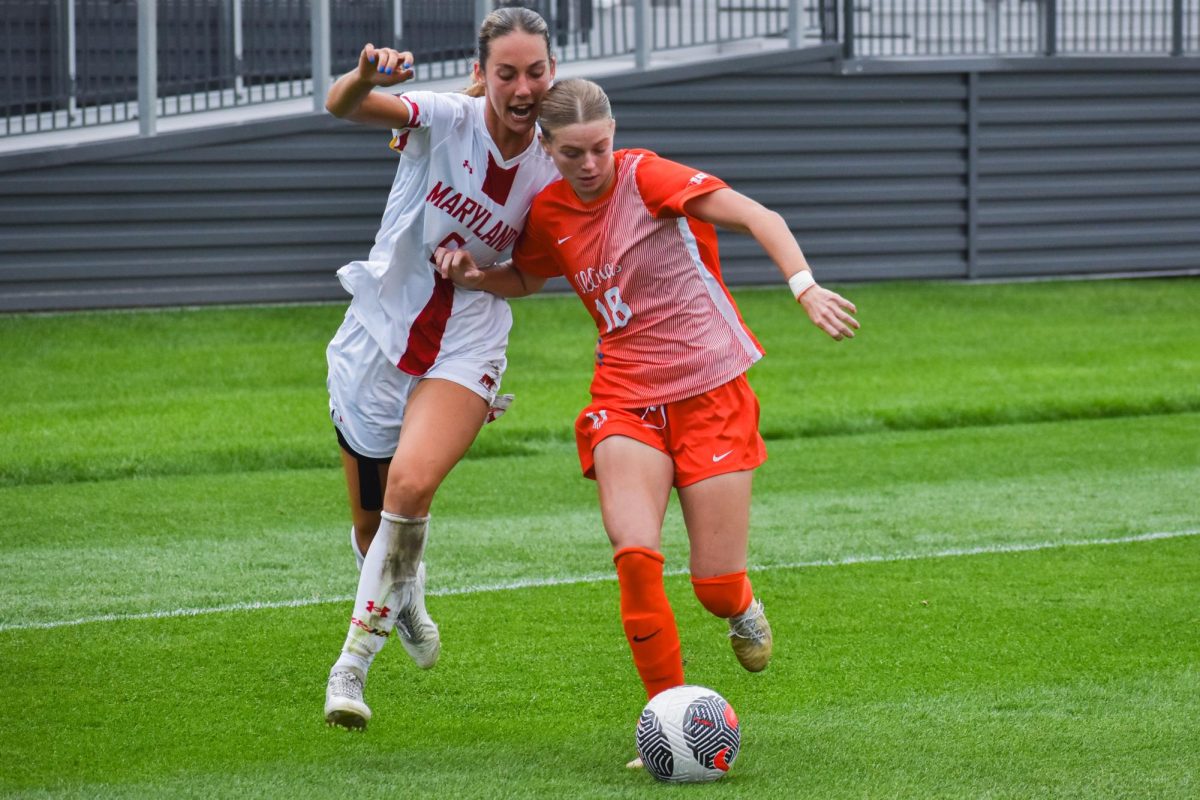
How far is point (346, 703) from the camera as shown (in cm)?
507

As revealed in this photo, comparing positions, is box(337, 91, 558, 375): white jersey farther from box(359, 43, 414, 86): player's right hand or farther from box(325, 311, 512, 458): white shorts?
box(359, 43, 414, 86): player's right hand

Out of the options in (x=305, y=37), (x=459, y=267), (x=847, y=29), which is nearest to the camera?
(x=459, y=267)

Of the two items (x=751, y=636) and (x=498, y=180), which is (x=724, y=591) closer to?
(x=751, y=636)

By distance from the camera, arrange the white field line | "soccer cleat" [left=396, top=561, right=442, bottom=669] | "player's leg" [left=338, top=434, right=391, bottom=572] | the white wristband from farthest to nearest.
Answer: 1. the white field line
2. "player's leg" [left=338, top=434, right=391, bottom=572]
3. "soccer cleat" [left=396, top=561, right=442, bottom=669]
4. the white wristband

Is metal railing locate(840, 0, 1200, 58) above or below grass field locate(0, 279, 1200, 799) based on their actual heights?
above

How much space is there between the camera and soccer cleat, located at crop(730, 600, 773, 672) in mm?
5352

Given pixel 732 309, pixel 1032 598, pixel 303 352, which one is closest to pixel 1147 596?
pixel 1032 598

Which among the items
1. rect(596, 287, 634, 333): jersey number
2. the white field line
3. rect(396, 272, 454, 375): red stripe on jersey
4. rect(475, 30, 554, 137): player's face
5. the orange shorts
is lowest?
the white field line

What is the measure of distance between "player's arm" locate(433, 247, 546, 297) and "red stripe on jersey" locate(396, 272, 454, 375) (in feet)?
0.41

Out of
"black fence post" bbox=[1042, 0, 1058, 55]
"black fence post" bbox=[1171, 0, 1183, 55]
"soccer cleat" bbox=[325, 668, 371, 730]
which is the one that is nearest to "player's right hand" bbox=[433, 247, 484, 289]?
"soccer cleat" bbox=[325, 668, 371, 730]

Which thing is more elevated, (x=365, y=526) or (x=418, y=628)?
(x=365, y=526)

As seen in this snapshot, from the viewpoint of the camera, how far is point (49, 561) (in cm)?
807

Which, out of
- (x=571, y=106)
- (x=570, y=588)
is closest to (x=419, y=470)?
(x=571, y=106)

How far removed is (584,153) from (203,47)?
11501 mm
